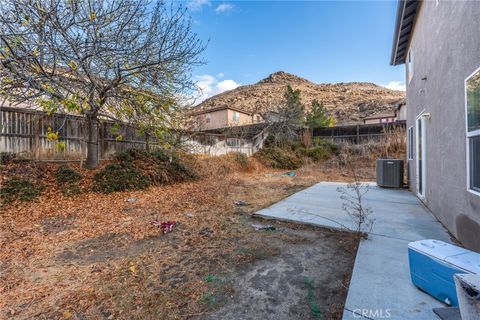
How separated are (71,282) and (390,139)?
14159mm

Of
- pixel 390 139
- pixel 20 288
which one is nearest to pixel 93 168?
pixel 20 288

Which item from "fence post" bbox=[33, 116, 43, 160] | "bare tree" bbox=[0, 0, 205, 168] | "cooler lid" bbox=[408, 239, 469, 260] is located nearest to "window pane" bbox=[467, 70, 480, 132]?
"cooler lid" bbox=[408, 239, 469, 260]

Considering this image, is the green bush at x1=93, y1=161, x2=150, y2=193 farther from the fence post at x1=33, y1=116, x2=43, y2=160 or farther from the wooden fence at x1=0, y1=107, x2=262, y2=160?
the fence post at x1=33, y1=116, x2=43, y2=160

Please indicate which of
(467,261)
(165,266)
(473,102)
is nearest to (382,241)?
(467,261)

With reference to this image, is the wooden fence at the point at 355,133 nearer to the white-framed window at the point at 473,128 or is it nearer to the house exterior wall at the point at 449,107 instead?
the house exterior wall at the point at 449,107

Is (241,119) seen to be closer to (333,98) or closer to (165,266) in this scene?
(165,266)

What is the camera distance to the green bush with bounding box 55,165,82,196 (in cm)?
584

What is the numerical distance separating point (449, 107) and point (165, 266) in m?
4.45

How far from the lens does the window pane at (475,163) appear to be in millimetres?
2408

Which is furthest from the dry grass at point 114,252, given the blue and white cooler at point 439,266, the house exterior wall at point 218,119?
the house exterior wall at point 218,119

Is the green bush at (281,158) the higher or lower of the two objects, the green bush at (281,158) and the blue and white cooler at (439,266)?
the higher

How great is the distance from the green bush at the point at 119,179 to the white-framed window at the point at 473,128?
7.21 m

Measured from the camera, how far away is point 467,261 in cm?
154

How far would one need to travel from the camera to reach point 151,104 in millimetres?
6020
